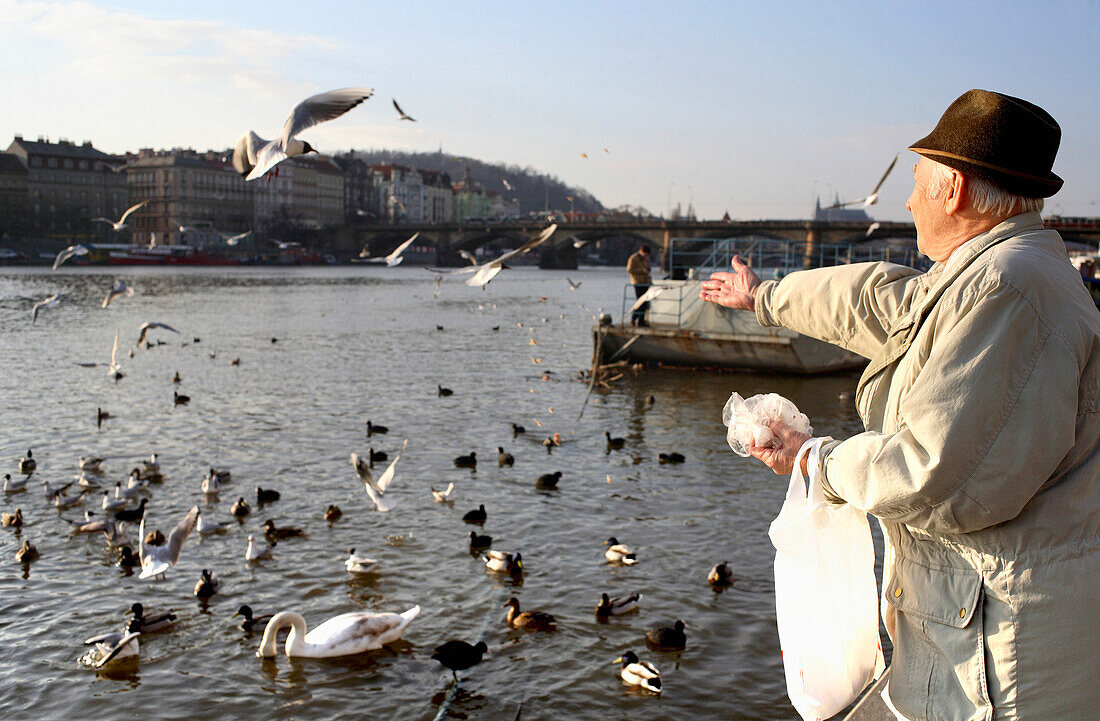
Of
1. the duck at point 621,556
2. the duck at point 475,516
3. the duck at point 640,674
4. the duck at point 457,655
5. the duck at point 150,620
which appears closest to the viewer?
the duck at point 640,674

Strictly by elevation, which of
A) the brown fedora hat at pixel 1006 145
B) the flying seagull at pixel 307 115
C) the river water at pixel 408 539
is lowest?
the river water at pixel 408 539

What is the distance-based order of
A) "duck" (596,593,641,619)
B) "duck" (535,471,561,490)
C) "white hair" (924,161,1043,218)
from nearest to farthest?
"white hair" (924,161,1043,218)
"duck" (596,593,641,619)
"duck" (535,471,561,490)

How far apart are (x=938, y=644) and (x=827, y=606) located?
1.07 ft

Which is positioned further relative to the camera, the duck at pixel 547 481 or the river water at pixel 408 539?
the duck at pixel 547 481

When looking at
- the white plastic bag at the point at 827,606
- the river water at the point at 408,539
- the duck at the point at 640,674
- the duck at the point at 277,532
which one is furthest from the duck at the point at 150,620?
the white plastic bag at the point at 827,606

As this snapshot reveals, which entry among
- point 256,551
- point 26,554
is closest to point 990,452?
point 256,551

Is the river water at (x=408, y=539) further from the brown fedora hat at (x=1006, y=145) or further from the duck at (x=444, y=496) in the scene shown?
the brown fedora hat at (x=1006, y=145)

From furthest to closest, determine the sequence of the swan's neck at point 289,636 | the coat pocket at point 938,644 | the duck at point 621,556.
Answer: the duck at point 621,556 < the swan's neck at point 289,636 < the coat pocket at point 938,644

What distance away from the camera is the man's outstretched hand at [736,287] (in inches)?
110

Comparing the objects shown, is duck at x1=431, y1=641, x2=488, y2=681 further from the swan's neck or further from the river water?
the swan's neck

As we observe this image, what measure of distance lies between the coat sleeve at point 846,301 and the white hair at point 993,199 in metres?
0.31

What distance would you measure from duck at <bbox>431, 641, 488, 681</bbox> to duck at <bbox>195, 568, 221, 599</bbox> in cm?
247

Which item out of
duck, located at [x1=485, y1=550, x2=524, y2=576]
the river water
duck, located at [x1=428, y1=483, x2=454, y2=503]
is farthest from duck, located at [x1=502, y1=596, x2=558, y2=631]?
duck, located at [x1=428, y1=483, x2=454, y2=503]

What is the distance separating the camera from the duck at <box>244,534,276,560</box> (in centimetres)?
889
